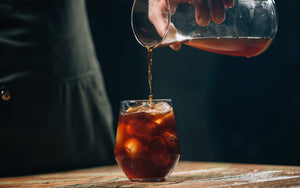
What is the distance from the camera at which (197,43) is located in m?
1.67

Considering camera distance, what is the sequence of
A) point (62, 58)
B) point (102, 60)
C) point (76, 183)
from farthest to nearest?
point (102, 60), point (62, 58), point (76, 183)

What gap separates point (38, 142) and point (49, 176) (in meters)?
0.30

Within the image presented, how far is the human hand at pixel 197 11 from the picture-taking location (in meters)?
1.46

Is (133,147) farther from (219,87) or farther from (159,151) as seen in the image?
(219,87)

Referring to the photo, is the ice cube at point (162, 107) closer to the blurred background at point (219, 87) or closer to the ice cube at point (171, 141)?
the ice cube at point (171, 141)

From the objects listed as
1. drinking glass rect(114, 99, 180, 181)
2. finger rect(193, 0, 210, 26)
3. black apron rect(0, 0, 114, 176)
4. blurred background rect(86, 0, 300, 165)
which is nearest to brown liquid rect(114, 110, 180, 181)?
drinking glass rect(114, 99, 180, 181)

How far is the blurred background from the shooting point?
3.64 meters

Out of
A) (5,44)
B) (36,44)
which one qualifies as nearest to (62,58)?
(36,44)

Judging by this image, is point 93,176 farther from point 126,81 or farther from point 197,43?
point 126,81

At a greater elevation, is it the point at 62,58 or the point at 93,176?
the point at 62,58

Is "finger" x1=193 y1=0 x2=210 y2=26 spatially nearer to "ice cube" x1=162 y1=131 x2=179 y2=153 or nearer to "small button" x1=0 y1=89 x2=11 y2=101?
"ice cube" x1=162 y1=131 x2=179 y2=153

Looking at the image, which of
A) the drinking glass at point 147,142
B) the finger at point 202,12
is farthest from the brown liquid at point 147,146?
the finger at point 202,12

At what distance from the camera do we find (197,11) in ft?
5.09

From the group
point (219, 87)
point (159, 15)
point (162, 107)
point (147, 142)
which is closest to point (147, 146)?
point (147, 142)
